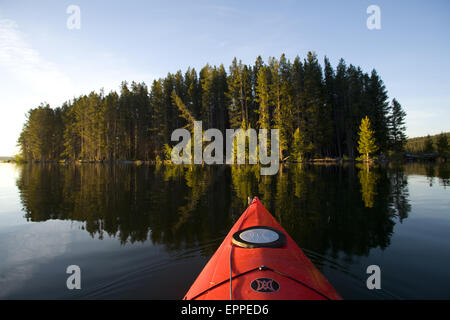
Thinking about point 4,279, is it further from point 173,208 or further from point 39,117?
point 39,117

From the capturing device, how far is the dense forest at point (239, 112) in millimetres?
41400

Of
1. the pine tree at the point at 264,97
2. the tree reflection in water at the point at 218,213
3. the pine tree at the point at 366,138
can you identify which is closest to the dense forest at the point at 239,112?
the pine tree at the point at 264,97

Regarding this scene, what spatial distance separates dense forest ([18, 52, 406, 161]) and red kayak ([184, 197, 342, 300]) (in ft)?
119

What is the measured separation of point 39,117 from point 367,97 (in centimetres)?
7868

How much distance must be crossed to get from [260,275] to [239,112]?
4359cm

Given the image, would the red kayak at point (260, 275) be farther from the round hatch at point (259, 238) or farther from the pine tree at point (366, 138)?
the pine tree at point (366, 138)

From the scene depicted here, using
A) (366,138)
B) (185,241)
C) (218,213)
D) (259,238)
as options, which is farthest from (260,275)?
(366,138)

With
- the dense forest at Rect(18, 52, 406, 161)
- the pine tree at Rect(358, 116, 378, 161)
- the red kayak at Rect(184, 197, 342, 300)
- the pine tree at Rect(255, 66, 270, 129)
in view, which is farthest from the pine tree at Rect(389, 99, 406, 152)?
the red kayak at Rect(184, 197, 342, 300)

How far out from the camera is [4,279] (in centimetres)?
412

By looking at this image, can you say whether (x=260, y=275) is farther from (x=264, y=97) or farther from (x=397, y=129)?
(x=397, y=129)

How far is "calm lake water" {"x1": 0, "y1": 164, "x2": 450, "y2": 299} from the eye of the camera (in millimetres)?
3832

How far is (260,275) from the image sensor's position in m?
2.53

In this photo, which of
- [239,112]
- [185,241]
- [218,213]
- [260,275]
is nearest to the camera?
[260,275]

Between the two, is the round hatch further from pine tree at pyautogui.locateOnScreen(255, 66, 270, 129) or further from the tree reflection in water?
pine tree at pyautogui.locateOnScreen(255, 66, 270, 129)
